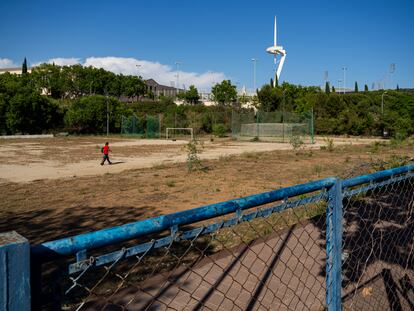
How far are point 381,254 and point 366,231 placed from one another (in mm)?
992

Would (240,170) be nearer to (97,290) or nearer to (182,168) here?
(182,168)

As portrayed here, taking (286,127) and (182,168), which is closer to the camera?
(182,168)

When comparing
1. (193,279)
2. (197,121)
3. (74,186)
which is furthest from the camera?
(197,121)

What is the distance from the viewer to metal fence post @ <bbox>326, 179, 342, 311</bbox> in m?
2.15

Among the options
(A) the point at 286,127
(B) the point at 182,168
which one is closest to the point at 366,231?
(B) the point at 182,168

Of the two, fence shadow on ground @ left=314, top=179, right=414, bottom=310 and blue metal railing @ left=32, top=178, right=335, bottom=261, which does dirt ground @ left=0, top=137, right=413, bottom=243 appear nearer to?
fence shadow on ground @ left=314, top=179, right=414, bottom=310

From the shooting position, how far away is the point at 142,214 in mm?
7289

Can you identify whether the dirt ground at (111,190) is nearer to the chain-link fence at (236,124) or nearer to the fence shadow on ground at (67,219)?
the fence shadow on ground at (67,219)

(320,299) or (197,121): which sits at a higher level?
(197,121)

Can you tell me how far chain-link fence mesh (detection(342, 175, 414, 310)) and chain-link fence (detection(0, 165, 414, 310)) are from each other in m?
0.01

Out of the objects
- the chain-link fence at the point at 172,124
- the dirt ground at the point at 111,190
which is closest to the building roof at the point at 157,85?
the chain-link fence at the point at 172,124

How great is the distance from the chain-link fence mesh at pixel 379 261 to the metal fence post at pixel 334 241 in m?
0.17

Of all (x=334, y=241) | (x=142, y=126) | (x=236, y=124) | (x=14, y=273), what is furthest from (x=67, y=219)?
(x=142, y=126)

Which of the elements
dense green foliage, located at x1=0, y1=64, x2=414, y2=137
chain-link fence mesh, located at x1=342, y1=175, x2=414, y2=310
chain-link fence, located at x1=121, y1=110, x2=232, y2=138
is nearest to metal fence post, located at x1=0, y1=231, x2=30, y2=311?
chain-link fence mesh, located at x1=342, y1=175, x2=414, y2=310
